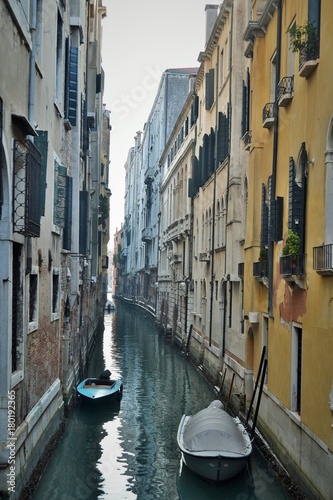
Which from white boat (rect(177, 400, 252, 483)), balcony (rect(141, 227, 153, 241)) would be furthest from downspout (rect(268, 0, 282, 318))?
balcony (rect(141, 227, 153, 241))

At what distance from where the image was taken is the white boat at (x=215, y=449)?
34.5ft

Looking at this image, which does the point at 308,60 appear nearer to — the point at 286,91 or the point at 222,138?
the point at 286,91

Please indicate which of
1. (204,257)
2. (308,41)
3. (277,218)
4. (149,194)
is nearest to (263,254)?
(277,218)

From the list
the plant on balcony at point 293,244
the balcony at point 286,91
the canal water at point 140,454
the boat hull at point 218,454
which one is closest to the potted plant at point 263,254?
the plant on balcony at point 293,244

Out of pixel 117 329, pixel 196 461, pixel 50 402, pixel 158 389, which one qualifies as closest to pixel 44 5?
pixel 50 402

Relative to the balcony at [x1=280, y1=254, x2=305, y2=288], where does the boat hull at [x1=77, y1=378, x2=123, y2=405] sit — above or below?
below

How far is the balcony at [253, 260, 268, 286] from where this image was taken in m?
12.9

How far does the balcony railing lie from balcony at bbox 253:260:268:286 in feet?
7.30

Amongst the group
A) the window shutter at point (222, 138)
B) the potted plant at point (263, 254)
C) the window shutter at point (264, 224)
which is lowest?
the potted plant at point (263, 254)

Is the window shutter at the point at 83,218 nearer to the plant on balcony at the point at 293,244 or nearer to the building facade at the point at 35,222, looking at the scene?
the building facade at the point at 35,222

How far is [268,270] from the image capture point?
1264 cm

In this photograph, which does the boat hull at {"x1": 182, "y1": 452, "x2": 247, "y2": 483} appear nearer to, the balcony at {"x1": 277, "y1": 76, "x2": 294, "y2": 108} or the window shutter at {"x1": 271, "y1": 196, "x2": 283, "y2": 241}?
the window shutter at {"x1": 271, "y1": 196, "x2": 283, "y2": 241}

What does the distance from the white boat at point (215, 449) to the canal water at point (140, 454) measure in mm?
340

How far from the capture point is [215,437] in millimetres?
10867
